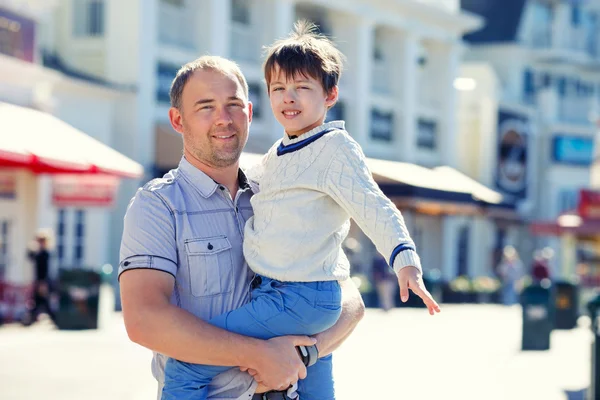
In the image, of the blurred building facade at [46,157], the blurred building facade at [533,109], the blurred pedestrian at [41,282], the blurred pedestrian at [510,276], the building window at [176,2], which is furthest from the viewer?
the blurred building facade at [533,109]

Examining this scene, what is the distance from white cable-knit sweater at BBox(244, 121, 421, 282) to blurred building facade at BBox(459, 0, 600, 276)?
4097 centimetres

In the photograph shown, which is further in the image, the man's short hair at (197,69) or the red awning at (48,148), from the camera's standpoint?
the red awning at (48,148)

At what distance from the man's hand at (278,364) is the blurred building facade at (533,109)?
41156 millimetres

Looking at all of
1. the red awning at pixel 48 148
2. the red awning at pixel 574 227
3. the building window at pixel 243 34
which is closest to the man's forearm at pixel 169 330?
the red awning at pixel 48 148

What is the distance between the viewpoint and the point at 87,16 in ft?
91.0

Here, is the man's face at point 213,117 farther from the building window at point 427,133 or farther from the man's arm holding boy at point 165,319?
the building window at point 427,133

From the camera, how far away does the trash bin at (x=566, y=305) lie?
75.3ft

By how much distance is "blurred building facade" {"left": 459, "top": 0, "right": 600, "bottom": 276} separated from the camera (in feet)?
148

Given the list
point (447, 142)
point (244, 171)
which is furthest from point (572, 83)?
point (244, 171)

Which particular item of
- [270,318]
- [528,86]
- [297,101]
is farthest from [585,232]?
[270,318]

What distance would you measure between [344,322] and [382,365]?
10597mm

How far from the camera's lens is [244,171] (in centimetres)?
409

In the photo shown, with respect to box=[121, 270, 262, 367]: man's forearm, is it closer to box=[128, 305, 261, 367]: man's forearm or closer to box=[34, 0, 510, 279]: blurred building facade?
box=[128, 305, 261, 367]: man's forearm

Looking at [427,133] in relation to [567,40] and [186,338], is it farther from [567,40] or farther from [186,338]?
[186,338]
